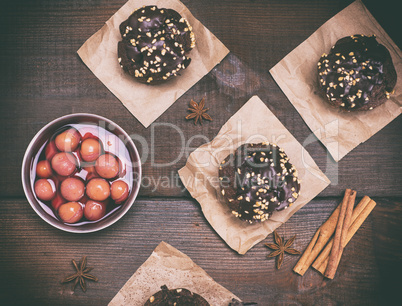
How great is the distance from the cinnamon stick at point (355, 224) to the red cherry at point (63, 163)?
1425mm

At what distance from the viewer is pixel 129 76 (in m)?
1.76

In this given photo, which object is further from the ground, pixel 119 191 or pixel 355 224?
pixel 119 191

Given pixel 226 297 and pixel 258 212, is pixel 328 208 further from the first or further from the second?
pixel 226 297

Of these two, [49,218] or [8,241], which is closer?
[49,218]

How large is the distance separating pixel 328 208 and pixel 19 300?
1.79 meters

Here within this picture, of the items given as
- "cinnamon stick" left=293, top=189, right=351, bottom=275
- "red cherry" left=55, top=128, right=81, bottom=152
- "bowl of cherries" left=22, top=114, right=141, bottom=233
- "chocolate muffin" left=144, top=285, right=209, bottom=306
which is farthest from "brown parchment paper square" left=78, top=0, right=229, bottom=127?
"cinnamon stick" left=293, top=189, right=351, bottom=275

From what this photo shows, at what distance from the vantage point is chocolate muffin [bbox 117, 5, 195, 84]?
1.64 m

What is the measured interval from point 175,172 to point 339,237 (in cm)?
98

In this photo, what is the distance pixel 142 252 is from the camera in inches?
69.1

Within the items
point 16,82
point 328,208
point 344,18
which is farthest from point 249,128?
point 16,82

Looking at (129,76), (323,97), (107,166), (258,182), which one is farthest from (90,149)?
(323,97)

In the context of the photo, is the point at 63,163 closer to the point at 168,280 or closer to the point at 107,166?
the point at 107,166

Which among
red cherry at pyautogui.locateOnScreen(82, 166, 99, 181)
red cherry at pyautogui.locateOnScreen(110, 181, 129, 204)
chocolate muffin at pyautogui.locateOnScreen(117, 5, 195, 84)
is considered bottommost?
red cherry at pyautogui.locateOnScreen(110, 181, 129, 204)

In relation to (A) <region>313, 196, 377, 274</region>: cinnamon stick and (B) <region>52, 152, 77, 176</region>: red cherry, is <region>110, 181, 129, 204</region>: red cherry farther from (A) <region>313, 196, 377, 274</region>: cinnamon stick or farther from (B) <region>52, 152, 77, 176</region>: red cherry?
(A) <region>313, 196, 377, 274</region>: cinnamon stick
